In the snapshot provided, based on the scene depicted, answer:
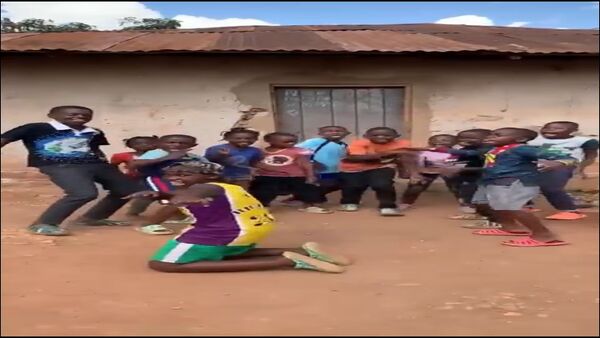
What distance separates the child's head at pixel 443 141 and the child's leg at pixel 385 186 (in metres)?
0.52

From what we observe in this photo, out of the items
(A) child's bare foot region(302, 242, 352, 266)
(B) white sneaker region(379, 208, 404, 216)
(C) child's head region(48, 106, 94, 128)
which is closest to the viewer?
(A) child's bare foot region(302, 242, 352, 266)

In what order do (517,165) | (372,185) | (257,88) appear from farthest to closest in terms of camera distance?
(257,88)
(372,185)
(517,165)

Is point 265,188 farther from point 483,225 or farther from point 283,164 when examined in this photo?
point 483,225

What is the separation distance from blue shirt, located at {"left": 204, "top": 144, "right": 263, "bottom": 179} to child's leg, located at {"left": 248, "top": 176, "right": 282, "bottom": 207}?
0.20 meters

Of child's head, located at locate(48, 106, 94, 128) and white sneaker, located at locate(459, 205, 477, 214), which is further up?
child's head, located at locate(48, 106, 94, 128)

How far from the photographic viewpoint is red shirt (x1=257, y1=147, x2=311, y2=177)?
6238mm

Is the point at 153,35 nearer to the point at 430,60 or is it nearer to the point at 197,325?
the point at 430,60

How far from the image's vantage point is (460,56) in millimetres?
6824

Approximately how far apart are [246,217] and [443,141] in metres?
2.79

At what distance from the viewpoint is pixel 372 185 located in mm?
6176

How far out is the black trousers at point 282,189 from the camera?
6254mm

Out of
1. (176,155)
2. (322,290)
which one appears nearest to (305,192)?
(176,155)

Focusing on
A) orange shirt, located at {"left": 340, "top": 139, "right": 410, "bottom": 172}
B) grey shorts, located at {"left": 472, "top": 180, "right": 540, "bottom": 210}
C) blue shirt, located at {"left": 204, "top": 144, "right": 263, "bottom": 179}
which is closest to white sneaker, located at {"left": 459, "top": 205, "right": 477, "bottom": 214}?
orange shirt, located at {"left": 340, "top": 139, "right": 410, "bottom": 172}

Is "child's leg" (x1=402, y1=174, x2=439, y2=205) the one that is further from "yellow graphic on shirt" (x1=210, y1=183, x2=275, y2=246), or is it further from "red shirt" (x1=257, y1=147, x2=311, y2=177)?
"yellow graphic on shirt" (x1=210, y1=183, x2=275, y2=246)
